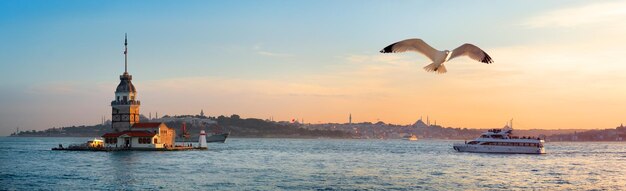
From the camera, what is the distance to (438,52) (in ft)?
71.5

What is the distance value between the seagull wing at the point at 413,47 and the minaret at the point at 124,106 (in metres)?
84.4

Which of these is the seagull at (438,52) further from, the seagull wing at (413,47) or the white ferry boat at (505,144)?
the white ferry boat at (505,144)

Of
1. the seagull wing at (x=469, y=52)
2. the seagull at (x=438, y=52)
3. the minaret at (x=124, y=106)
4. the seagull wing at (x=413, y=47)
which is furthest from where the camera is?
the minaret at (x=124, y=106)

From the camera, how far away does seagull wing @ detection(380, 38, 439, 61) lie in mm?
20438

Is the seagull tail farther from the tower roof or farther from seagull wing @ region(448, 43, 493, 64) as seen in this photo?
the tower roof

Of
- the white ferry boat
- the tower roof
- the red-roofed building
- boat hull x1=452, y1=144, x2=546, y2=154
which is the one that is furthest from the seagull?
the tower roof

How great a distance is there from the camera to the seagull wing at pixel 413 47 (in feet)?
67.1

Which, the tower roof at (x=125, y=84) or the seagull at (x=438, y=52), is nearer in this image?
the seagull at (x=438, y=52)

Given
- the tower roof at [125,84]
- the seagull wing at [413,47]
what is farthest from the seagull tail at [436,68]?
the tower roof at [125,84]

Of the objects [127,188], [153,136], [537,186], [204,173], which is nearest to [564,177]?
[537,186]

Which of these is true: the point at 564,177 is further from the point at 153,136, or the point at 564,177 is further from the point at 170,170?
the point at 153,136

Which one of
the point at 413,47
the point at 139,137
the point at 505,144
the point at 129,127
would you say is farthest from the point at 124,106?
the point at 413,47

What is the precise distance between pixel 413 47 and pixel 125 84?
3469 inches

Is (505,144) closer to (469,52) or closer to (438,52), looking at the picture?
(469,52)
